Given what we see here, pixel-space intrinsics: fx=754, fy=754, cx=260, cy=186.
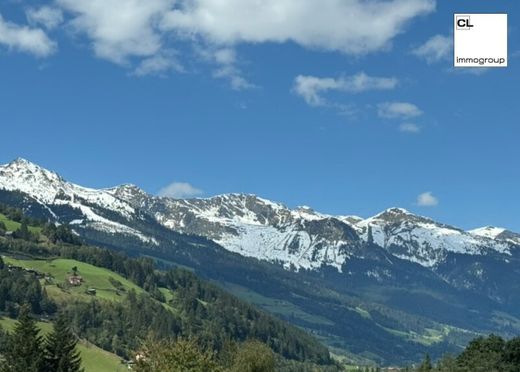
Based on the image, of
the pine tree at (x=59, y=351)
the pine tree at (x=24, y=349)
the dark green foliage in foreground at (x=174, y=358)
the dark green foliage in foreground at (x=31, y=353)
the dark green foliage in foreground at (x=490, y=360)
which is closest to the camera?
the dark green foliage in foreground at (x=174, y=358)

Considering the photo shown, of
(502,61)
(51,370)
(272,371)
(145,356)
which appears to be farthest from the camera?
(272,371)

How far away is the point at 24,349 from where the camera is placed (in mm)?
116125

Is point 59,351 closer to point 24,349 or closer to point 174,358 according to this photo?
point 24,349

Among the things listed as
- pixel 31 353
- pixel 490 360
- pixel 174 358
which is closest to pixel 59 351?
pixel 31 353

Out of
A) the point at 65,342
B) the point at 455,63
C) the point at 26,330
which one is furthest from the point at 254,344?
the point at 455,63

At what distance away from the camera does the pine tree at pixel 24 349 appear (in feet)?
378

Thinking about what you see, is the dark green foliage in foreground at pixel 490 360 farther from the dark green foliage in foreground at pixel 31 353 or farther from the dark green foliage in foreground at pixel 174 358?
the dark green foliage in foreground at pixel 174 358

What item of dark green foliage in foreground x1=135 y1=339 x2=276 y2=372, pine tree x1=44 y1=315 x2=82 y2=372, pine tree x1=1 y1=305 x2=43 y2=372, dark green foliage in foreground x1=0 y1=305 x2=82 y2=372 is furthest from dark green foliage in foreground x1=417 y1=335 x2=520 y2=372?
pine tree x1=1 y1=305 x2=43 y2=372

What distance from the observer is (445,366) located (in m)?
195

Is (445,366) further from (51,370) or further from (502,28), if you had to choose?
(502,28)

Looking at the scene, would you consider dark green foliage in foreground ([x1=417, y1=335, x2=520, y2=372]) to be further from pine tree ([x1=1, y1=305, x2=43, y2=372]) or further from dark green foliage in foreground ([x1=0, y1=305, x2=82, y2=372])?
pine tree ([x1=1, y1=305, x2=43, y2=372])

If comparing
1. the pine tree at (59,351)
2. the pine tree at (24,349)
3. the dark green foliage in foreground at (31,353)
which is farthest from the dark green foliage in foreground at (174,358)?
the pine tree at (59,351)

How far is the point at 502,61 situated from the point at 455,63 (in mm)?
4181

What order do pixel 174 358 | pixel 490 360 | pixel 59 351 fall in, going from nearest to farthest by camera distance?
pixel 174 358 → pixel 59 351 → pixel 490 360
